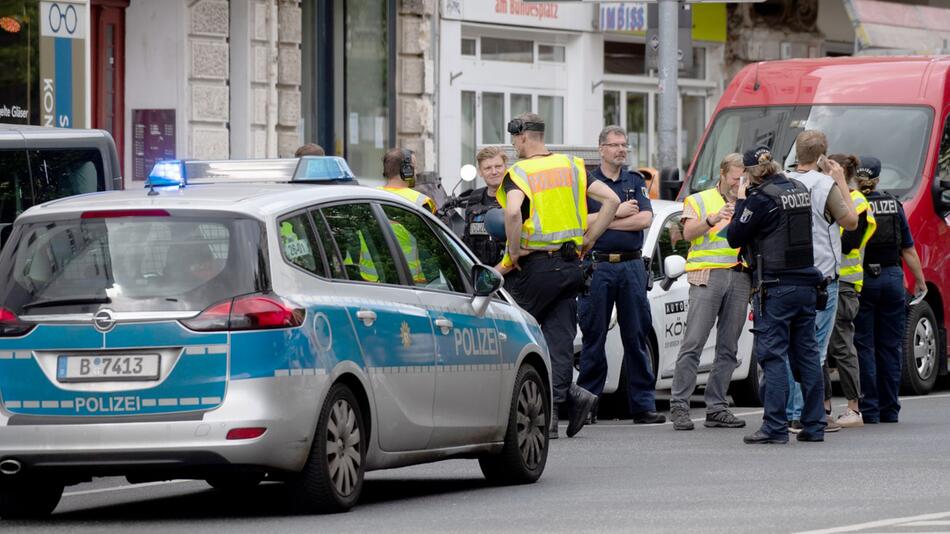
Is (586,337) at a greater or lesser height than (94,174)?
lesser

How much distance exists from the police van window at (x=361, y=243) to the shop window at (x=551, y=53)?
18.7 m

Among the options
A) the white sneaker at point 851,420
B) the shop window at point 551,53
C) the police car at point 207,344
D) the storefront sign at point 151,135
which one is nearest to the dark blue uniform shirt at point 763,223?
the white sneaker at point 851,420

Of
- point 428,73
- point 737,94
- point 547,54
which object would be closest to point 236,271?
point 737,94

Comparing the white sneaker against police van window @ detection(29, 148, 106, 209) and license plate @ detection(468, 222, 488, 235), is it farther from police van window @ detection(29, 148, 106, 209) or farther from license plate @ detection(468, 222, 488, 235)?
police van window @ detection(29, 148, 106, 209)

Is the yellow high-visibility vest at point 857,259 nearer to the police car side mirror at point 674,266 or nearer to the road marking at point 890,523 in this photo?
the police car side mirror at point 674,266

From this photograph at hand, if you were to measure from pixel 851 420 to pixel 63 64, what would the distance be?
8.86m

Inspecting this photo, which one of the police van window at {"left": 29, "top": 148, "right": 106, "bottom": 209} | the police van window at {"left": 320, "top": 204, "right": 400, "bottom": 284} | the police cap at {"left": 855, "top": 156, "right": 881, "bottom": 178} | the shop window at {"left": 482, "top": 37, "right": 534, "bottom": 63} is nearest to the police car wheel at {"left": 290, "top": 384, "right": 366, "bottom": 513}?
the police van window at {"left": 320, "top": 204, "right": 400, "bottom": 284}

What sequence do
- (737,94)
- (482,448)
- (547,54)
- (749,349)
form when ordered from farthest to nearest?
(547,54) → (737,94) → (749,349) → (482,448)

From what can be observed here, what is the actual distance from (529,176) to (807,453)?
2274mm

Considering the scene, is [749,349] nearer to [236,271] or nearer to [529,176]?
[529,176]

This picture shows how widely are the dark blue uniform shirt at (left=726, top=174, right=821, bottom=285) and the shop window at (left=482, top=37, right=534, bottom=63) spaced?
14.8 meters

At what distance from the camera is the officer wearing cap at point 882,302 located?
1538cm

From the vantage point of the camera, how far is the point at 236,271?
9328mm

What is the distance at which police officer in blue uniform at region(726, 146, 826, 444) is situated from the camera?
43.3 feet
